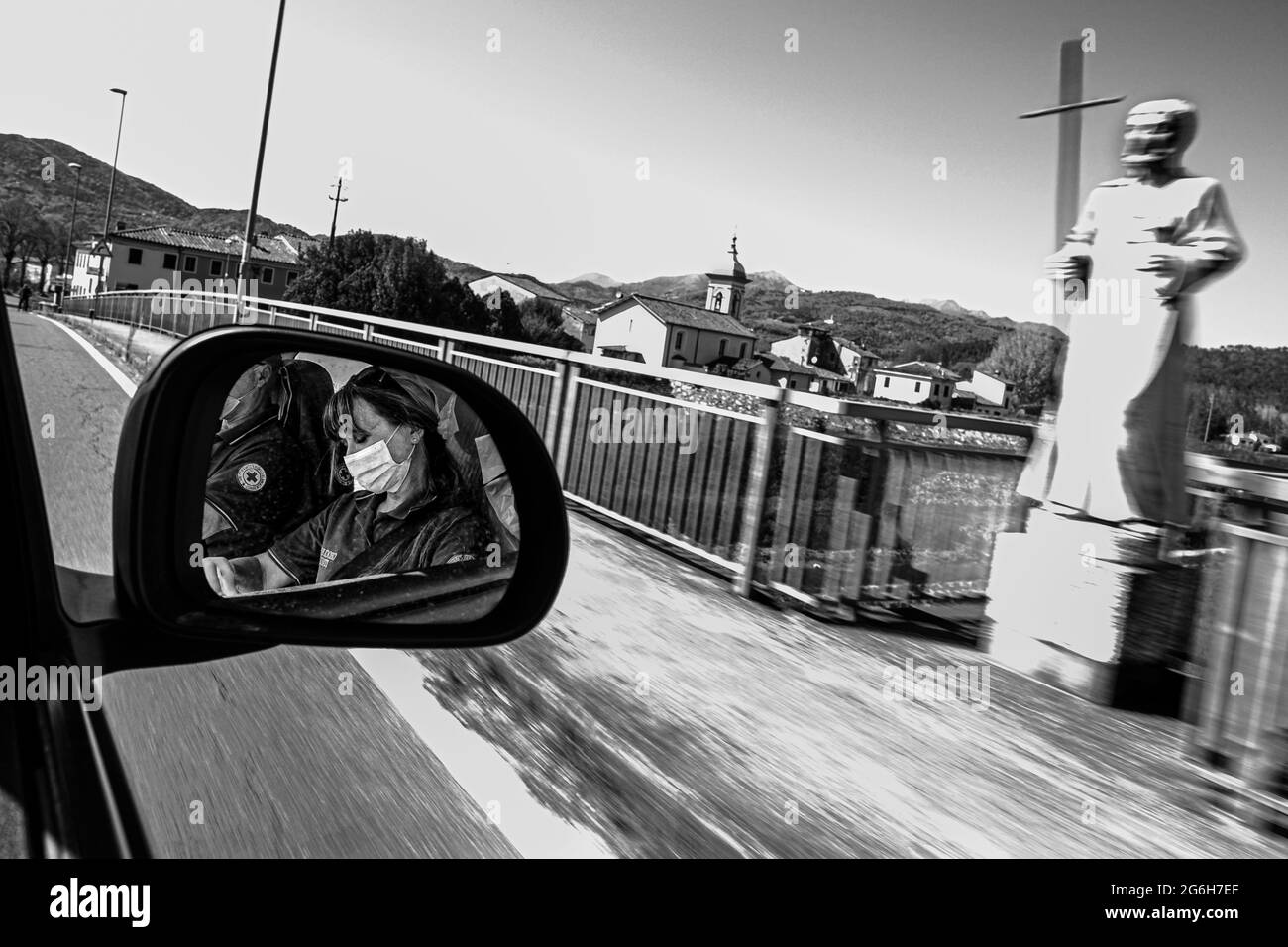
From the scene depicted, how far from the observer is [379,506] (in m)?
1.97

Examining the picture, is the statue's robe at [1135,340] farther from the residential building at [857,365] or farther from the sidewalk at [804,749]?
the residential building at [857,365]

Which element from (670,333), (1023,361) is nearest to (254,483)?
(1023,361)

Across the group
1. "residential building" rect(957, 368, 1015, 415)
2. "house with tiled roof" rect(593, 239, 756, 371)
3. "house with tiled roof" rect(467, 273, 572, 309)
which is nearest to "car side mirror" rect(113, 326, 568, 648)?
"residential building" rect(957, 368, 1015, 415)

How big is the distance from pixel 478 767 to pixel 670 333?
13905cm

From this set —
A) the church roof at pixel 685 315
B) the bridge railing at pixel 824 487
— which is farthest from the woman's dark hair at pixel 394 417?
the church roof at pixel 685 315

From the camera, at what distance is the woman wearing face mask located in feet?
5.88

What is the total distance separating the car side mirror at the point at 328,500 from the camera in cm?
150

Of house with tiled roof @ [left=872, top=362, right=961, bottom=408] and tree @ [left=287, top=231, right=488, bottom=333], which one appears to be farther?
house with tiled roof @ [left=872, top=362, right=961, bottom=408]

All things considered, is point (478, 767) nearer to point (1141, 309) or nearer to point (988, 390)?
point (1141, 309)

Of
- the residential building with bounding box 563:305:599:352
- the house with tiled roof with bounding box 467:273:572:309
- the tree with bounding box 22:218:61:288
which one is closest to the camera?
the tree with bounding box 22:218:61:288

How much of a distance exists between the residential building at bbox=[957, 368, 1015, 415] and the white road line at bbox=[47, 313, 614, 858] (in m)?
126

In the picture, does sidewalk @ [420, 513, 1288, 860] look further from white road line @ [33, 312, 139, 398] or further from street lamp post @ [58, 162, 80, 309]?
street lamp post @ [58, 162, 80, 309]
